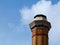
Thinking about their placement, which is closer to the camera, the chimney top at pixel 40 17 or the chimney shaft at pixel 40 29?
the chimney shaft at pixel 40 29

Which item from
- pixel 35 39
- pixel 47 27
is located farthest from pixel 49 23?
pixel 35 39

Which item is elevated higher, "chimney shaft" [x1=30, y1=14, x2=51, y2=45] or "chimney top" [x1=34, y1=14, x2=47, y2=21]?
"chimney top" [x1=34, y1=14, x2=47, y2=21]

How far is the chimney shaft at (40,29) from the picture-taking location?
1210cm

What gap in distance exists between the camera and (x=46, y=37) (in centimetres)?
1237

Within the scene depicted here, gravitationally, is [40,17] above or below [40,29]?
above

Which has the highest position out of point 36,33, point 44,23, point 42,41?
point 44,23

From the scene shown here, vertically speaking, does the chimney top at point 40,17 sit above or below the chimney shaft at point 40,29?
above

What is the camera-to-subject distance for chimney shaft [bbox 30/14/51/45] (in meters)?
12.1

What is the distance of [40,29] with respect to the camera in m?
12.4

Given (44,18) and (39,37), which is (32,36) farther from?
(44,18)

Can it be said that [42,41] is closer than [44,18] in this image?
Yes

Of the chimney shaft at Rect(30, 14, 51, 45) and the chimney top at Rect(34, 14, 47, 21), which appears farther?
the chimney top at Rect(34, 14, 47, 21)

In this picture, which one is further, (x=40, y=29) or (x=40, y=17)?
(x=40, y=17)

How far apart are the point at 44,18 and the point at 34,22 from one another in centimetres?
101
